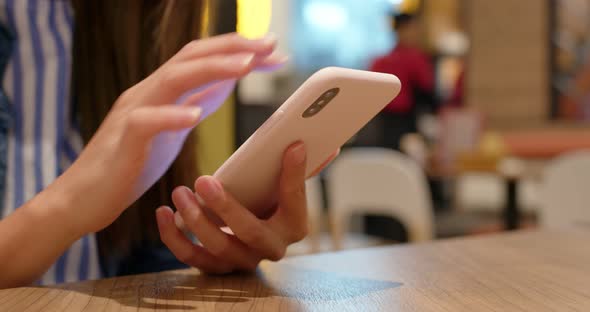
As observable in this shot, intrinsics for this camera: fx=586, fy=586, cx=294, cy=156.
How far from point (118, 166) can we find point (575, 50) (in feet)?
15.3

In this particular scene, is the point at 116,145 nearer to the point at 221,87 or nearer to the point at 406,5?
the point at 221,87

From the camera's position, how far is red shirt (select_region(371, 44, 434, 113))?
3.76 m

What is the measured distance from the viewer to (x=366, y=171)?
74.6 inches

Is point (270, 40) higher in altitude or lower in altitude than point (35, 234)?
higher

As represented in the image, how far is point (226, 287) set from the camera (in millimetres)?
504

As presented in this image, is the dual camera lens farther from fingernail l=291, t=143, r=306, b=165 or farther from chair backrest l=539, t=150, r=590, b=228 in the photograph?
chair backrest l=539, t=150, r=590, b=228

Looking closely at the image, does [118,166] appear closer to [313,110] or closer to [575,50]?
[313,110]

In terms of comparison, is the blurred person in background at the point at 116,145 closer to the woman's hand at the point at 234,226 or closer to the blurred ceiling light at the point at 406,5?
the woman's hand at the point at 234,226

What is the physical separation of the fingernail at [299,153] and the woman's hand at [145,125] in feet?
0.25

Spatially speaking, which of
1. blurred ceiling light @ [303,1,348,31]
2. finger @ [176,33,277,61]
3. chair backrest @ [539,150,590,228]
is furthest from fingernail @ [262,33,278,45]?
blurred ceiling light @ [303,1,348,31]

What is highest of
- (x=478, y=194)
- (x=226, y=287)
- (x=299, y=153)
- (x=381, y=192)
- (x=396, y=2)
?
(x=396, y=2)

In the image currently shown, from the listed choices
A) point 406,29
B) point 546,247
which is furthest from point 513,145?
point 546,247

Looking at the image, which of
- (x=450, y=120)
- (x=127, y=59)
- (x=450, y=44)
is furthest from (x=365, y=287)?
(x=450, y=44)

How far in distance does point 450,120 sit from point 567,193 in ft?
3.15
